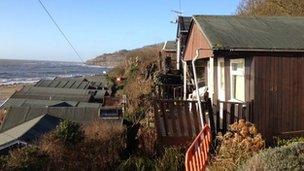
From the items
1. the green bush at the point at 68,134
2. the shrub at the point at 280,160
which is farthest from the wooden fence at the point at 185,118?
the shrub at the point at 280,160

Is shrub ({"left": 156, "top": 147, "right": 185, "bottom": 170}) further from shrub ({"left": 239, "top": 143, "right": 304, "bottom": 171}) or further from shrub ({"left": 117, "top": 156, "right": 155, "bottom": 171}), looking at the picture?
shrub ({"left": 239, "top": 143, "right": 304, "bottom": 171})

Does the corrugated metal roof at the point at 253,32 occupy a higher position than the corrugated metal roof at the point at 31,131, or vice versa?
the corrugated metal roof at the point at 253,32

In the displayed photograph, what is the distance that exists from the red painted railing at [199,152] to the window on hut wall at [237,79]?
231cm

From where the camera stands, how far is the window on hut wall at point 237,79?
1541cm

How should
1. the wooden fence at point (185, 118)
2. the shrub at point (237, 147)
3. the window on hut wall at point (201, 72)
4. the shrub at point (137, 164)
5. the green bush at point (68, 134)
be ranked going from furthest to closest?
the window on hut wall at point (201, 72)
the green bush at point (68, 134)
the shrub at point (137, 164)
the wooden fence at point (185, 118)
the shrub at point (237, 147)

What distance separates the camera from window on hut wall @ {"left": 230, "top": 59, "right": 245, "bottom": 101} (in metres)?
15.4

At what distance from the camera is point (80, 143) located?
16750mm

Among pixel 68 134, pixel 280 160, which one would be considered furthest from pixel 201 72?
pixel 280 160

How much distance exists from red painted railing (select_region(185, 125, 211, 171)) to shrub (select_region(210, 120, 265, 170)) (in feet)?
0.98

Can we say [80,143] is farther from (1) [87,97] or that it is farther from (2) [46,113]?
(1) [87,97]

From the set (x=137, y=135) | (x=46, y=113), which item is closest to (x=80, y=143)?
(x=137, y=135)

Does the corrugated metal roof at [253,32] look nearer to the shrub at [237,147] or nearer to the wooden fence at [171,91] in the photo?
the shrub at [237,147]

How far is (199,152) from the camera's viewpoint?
11.9m

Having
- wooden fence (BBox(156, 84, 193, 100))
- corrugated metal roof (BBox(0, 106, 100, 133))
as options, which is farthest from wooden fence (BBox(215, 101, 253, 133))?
corrugated metal roof (BBox(0, 106, 100, 133))
